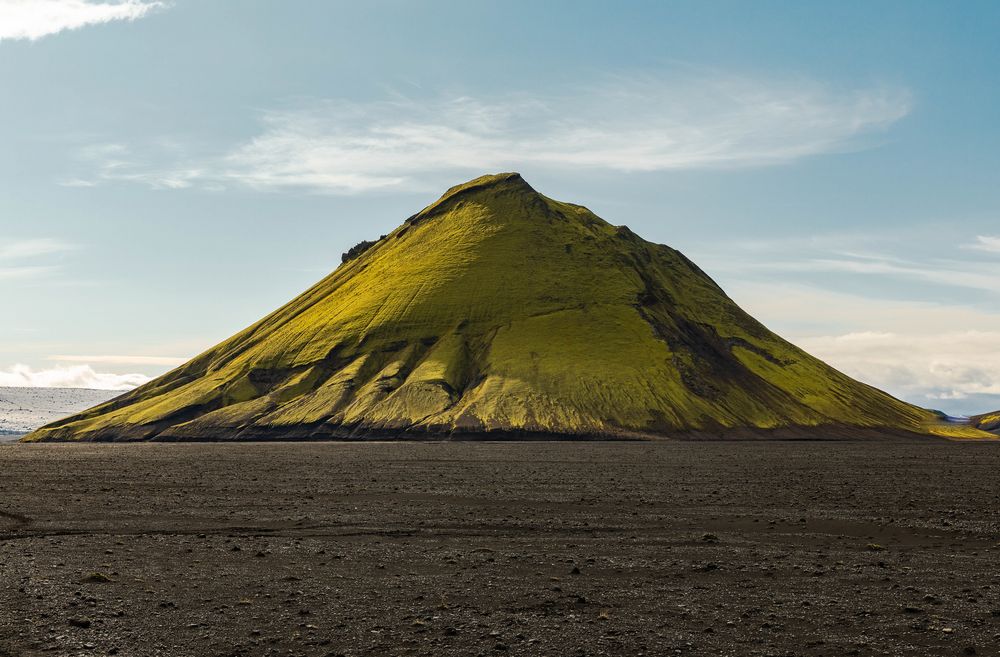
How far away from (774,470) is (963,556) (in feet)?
168

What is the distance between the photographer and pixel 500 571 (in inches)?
1256

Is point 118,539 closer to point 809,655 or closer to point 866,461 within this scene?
point 809,655

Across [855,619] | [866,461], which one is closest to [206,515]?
[855,619]

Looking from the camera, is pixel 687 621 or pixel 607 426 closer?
pixel 687 621

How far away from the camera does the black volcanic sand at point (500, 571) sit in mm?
23141

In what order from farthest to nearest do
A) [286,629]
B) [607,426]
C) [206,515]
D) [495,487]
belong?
[607,426] < [495,487] < [206,515] < [286,629]

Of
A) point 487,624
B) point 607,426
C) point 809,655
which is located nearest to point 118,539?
point 487,624

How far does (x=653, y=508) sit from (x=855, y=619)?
25.8 meters

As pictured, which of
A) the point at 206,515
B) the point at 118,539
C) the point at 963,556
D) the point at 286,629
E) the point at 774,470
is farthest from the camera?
the point at 774,470

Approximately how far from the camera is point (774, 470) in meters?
A: 85.6

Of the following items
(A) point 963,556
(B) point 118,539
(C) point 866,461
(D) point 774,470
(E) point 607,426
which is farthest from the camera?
(E) point 607,426

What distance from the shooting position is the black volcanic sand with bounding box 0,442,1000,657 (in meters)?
23.1

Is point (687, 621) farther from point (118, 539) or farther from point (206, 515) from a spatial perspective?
point (206, 515)

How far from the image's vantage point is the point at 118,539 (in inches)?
1551
